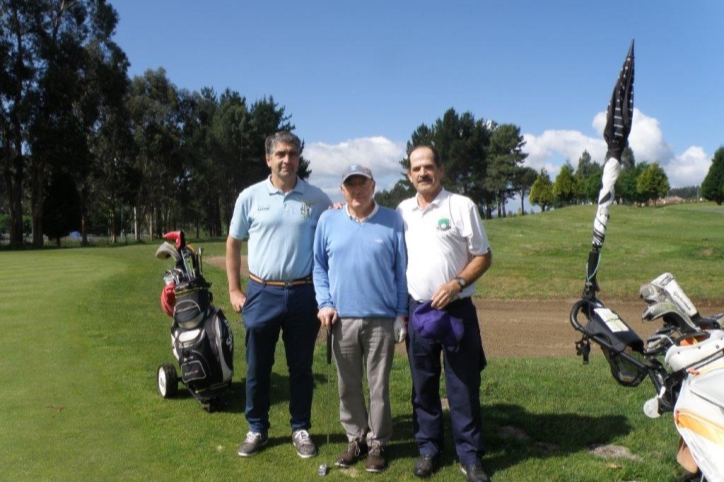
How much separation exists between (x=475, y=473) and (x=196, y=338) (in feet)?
8.83

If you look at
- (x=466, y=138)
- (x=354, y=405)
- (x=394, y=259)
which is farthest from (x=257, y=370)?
(x=466, y=138)

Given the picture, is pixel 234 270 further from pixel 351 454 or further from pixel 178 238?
pixel 351 454

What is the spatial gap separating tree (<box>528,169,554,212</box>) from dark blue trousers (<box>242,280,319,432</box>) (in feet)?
230

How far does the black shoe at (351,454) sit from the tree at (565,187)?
6944cm

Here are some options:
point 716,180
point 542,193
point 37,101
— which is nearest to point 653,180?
point 716,180

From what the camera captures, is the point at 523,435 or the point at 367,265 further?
the point at 523,435

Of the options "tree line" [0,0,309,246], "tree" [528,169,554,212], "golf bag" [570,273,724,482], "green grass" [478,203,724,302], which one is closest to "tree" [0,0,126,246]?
"tree line" [0,0,309,246]

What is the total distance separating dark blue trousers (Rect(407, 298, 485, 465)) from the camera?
420cm

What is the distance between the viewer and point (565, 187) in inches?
2756

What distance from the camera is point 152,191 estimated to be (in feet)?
188

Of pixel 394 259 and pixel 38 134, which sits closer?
pixel 394 259

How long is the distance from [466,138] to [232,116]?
1085 inches

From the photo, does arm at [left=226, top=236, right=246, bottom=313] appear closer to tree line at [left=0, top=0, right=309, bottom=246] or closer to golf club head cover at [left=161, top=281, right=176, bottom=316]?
golf club head cover at [left=161, top=281, right=176, bottom=316]

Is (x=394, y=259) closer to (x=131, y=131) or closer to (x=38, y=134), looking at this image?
(x=38, y=134)
